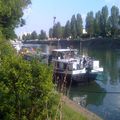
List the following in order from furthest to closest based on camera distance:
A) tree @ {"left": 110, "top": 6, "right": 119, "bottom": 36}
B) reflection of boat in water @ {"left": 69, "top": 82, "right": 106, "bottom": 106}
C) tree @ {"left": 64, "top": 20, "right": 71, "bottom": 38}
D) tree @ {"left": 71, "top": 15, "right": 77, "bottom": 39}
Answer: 1. tree @ {"left": 64, "top": 20, "right": 71, "bottom": 38}
2. tree @ {"left": 71, "top": 15, "right": 77, "bottom": 39}
3. tree @ {"left": 110, "top": 6, "right": 119, "bottom": 36}
4. reflection of boat in water @ {"left": 69, "top": 82, "right": 106, "bottom": 106}

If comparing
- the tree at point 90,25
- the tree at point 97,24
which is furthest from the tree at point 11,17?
A: the tree at point 90,25

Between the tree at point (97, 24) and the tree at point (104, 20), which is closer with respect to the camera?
the tree at point (104, 20)

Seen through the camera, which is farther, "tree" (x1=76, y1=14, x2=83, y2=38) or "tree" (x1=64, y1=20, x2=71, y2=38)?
"tree" (x1=64, y1=20, x2=71, y2=38)

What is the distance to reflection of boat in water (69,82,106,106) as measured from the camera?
25.3 metres

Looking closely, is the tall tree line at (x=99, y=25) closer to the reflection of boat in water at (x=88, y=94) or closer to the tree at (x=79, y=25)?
the tree at (x=79, y=25)

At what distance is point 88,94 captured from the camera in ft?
93.6

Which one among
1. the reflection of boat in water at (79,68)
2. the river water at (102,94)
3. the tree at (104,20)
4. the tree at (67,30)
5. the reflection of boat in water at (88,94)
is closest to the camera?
the river water at (102,94)

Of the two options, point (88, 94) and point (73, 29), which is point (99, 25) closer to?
point (73, 29)

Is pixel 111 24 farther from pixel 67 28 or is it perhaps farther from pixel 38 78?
pixel 38 78

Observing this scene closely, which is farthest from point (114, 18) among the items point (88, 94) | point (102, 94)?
point (102, 94)

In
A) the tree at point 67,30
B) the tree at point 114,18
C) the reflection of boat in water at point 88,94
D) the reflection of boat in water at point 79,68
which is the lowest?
the reflection of boat in water at point 88,94

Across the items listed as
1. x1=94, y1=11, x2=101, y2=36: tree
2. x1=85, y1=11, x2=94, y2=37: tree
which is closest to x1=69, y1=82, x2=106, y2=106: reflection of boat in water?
x1=94, y1=11, x2=101, y2=36: tree

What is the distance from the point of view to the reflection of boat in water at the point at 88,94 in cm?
2533

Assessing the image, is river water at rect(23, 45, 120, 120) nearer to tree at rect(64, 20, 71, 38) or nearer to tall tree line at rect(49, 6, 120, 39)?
tall tree line at rect(49, 6, 120, 39)
